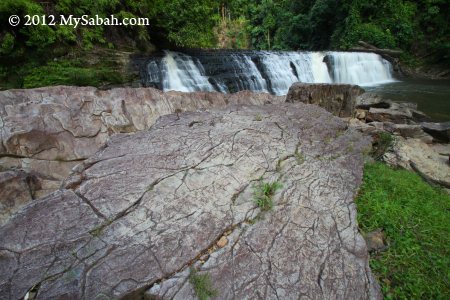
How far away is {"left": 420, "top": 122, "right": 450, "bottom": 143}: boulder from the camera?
598cm

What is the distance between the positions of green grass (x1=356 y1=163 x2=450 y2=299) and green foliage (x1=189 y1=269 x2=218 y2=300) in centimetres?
122

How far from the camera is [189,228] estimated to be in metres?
2.00

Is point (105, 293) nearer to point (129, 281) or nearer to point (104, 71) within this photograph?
point (129, 281)

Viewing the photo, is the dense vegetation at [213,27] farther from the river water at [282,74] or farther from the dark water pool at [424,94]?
the dark water pool at [424,94]

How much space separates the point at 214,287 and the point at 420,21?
21.6 meters

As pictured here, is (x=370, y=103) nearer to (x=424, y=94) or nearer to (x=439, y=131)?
(x=439, y=131)

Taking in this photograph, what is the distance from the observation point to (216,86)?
9.42 metres

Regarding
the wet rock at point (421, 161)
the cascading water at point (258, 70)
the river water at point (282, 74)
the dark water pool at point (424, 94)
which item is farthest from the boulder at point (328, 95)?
the cascading water at point (258, 70)

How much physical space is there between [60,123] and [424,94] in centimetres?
1312

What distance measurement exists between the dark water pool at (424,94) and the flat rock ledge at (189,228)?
794 cm

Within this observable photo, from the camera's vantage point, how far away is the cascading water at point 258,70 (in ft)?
30.0

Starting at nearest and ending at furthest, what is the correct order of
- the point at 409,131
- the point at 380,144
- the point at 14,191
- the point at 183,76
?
the point at 14,191, the point at 380,144, the point at 409,131, the point at 183,76

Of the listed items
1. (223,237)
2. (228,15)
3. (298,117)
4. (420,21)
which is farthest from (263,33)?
(223,237)

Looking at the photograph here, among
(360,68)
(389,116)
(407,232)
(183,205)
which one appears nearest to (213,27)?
(360,68)
